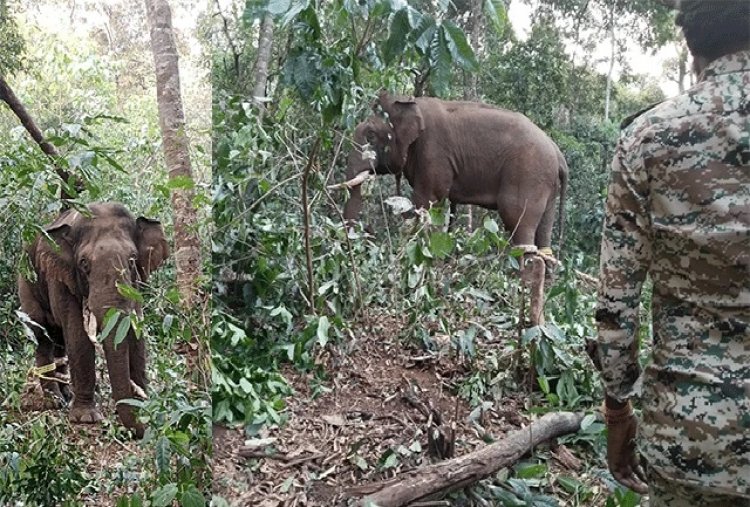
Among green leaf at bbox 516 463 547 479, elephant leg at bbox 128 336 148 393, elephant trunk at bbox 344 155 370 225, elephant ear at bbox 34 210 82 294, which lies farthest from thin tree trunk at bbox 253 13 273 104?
green leaf at bbox 516 463 547 479

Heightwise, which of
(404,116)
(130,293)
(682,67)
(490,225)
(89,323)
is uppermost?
(682,67)

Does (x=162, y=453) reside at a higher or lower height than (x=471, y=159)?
lower

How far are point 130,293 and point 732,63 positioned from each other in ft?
3.70

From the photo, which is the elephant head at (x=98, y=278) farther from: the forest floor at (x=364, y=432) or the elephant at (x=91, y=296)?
the forest floor at (x=364, y=432)

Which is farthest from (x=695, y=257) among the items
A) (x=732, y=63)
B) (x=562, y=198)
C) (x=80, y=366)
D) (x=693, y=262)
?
(x=80, y=366)

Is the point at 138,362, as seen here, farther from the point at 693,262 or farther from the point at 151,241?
the point at 693,262

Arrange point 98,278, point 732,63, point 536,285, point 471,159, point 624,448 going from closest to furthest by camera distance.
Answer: point 732,63, point 624,448, point 536,285, point 98,278, point 471,159

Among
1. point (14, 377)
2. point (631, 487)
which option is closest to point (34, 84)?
point (14, 377)

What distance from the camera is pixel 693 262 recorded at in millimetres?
993

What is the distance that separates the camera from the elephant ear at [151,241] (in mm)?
1529

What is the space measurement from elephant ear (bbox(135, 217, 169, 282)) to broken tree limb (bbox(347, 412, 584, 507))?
0.62 meters

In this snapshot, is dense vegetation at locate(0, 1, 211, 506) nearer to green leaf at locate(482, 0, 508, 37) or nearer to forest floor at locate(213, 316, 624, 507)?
forest floor at locate(213, 316, 624, 507)

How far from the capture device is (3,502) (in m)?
1.44

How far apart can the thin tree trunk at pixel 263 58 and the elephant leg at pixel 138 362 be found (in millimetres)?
593
